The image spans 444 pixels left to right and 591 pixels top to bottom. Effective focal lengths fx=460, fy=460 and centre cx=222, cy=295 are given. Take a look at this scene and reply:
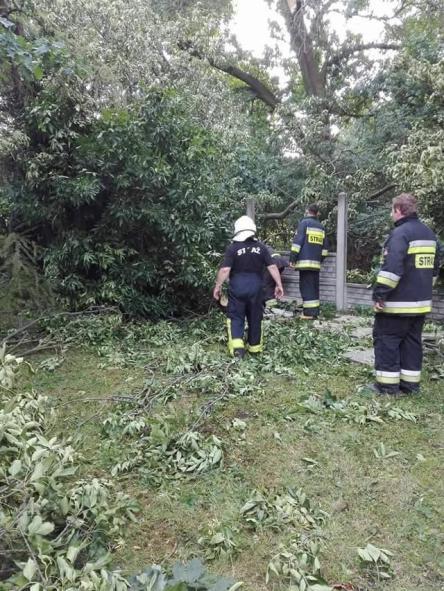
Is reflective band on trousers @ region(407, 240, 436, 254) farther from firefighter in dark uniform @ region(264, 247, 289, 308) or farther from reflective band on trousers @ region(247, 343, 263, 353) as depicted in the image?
firefighter in dark uniform @ region(264, 247, 289, 308)

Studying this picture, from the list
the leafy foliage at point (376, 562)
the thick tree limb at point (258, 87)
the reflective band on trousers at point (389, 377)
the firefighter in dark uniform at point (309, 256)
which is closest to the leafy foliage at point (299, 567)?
the leafy foliage at point (376, 562)

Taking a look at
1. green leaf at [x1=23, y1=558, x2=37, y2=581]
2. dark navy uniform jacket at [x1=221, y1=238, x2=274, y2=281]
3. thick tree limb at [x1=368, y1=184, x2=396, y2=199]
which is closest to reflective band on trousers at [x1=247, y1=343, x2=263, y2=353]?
dark navy uniform jacket at [x1=221, y1=238, x2=274, y2=281]

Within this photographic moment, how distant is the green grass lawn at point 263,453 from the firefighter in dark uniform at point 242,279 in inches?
14.8

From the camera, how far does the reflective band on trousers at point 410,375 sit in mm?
4258

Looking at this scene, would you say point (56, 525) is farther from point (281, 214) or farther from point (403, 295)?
point (281, 214)

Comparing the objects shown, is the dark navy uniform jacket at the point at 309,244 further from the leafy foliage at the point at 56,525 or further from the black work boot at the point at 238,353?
the leafy foliage at the point at 56,525

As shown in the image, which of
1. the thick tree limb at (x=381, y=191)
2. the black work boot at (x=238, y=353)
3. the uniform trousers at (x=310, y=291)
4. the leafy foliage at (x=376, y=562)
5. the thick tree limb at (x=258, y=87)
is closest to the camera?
the leafy foliage at (x=376, y=562)

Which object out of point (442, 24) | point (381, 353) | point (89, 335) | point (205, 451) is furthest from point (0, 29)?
point (442, 24)

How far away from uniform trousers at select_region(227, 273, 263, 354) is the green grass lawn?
0.97 feet

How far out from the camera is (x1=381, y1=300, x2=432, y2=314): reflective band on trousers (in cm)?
406

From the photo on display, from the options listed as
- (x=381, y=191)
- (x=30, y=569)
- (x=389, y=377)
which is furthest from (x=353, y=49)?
(x=30, y=569)

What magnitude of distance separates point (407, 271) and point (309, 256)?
3.44m

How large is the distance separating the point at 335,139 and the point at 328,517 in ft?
31.1

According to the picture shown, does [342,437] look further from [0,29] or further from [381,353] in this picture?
[0,29]
